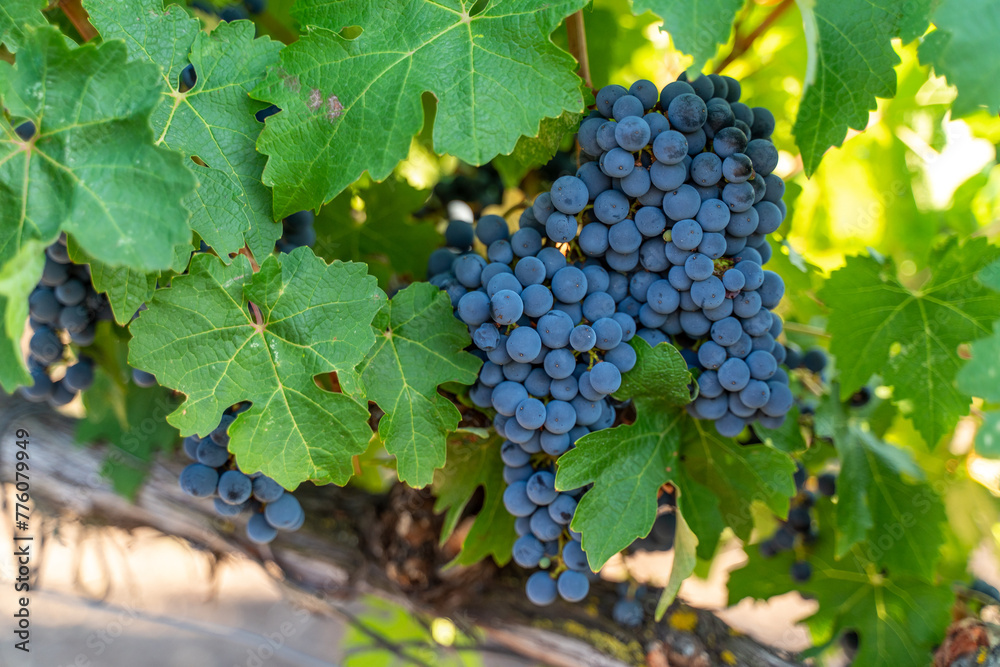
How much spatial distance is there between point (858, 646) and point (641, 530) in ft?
2.81

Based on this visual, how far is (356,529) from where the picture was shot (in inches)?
58.5

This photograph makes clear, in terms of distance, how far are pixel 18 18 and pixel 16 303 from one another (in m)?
0.41

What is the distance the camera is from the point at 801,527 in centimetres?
142

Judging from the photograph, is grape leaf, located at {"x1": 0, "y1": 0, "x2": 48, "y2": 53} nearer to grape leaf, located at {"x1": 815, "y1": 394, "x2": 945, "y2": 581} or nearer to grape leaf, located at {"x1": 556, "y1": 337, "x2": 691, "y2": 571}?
grape leaf, located at {"x1": 556, "y1": 337, "x2": 691, "y2": 571}

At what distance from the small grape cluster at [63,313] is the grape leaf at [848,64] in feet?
3.65

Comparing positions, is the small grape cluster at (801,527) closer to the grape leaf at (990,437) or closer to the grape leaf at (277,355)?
the grape leaf at (990,437)

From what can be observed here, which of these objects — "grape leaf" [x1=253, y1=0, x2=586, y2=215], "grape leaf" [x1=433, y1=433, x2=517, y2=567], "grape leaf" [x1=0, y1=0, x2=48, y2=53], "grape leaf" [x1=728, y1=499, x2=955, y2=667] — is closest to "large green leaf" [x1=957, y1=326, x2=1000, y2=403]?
"grape leaf" [x1=253, y1=0, x2=586, y2=215]

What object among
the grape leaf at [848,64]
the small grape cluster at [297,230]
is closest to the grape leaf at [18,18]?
the small grape cluster at [297,230]

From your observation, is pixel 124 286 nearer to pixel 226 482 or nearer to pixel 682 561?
pixel 226 482

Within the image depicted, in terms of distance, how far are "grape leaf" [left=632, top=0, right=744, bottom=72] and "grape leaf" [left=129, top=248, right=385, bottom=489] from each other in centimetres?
45

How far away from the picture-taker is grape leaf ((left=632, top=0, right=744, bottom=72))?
0.72 m

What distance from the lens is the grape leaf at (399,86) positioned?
0.81m

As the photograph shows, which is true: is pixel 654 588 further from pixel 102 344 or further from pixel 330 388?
pixel 102 344

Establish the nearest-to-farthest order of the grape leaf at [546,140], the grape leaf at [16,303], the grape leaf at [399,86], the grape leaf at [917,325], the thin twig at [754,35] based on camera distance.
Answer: the grape leaf at [16,303] → the grape leaf at [399,86] → the grape leaf at [546,140] → the grape leaf at [917,325] → the thin twig at [754,35]
